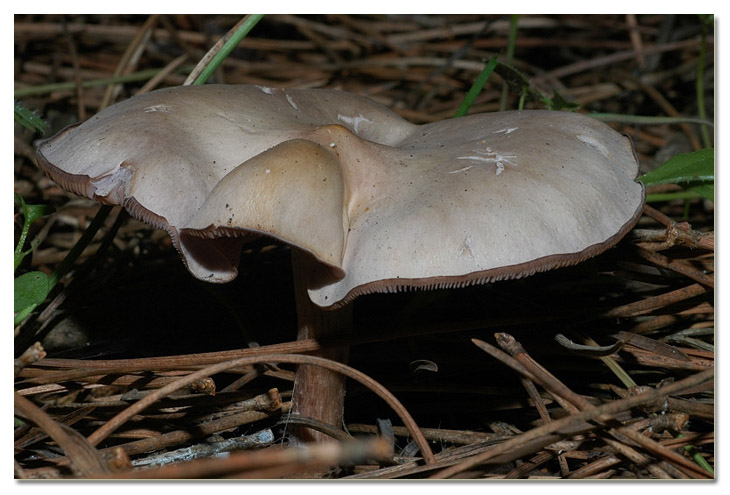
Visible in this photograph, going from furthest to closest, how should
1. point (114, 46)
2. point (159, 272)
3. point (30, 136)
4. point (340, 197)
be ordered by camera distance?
point (114, 46) < point (30, 136) < point (159, 272) < point (340, 197)

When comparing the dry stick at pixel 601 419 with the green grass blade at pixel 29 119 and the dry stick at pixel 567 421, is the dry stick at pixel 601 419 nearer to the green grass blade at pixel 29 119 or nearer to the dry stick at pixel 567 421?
the dry stick at pixel 567 421

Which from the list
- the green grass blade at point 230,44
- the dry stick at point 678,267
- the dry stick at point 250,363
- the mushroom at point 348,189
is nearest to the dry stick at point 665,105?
the dry stick at point 678,267

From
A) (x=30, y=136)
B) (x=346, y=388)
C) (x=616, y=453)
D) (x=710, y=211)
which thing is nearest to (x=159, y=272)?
(x=346, y=388)

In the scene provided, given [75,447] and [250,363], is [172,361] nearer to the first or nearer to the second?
[250,363]

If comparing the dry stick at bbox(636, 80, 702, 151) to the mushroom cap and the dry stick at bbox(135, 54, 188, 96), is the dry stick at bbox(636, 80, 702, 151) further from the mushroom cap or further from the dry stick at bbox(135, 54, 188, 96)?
the dry stick at bbox(135, 54, 188, 96)

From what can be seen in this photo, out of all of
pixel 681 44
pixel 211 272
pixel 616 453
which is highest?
pixel 681 44
